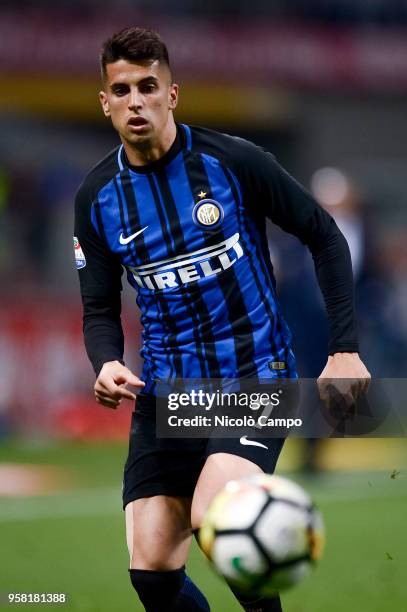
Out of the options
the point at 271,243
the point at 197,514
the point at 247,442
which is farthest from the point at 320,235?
the point at 271,243

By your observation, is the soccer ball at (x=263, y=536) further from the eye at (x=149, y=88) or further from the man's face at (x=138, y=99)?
the eye at (x=149, y=88)

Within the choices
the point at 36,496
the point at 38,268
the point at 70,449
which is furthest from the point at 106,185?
the point at 38,268

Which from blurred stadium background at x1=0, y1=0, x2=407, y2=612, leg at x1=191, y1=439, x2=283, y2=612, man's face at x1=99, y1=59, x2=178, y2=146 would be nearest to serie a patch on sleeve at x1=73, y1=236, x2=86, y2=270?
man's face at x1=99, y1=59, x2=178, y2=146

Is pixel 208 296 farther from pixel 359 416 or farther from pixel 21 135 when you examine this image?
pixel 21 135

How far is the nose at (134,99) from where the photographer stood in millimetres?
4820

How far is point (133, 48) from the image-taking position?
4.84 m

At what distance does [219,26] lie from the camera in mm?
22734

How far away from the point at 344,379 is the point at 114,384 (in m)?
0.81

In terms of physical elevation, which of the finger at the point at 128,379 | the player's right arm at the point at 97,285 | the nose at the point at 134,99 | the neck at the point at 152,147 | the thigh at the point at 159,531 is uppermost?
the nose at the point at 134,99

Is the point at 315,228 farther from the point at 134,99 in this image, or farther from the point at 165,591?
the point at 165,591

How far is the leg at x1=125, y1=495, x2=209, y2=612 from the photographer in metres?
4.77

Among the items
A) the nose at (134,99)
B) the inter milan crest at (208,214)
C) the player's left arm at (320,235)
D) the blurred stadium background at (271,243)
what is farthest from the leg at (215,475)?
the blurred stadium background at (271,243)

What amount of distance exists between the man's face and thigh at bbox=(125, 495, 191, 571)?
4.30 feet

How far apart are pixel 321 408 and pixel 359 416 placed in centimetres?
15
